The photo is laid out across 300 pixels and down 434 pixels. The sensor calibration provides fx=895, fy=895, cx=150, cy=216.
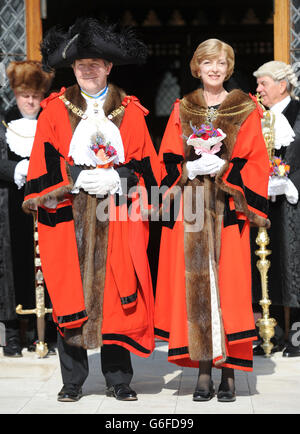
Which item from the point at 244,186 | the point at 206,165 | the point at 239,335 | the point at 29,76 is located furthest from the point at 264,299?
the point at 29,76

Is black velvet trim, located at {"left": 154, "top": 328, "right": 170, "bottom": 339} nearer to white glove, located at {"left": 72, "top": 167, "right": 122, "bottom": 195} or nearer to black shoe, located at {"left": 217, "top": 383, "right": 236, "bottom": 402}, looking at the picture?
black shoe, located at {"left": 217, "top": 383, "right": 236, "bottom": 402}

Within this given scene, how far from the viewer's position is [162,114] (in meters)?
9.89

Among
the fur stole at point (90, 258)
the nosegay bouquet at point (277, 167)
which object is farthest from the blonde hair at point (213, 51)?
the nosegay bouquet at point (277, 167)

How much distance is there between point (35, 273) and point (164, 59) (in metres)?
4.16

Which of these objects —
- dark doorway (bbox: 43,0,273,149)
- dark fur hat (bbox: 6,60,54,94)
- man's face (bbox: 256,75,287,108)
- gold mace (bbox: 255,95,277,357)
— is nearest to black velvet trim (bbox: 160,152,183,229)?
gold mace (bbox: 255,95,277,357)

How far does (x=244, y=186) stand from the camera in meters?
4.67

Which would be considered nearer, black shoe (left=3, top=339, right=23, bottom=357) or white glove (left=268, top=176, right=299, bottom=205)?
white glove (left=268, top=176, right=299, bottom=205)

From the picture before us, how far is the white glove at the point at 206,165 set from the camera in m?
4.54

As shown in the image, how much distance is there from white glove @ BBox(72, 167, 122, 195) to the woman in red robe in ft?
1.12

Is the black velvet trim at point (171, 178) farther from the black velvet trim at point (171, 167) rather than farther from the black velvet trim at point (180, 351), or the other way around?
the black velvet trim at point (180, 351)

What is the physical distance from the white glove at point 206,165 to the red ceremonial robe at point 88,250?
34 centimetres

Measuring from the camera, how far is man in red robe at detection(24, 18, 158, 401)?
15.1 ft
